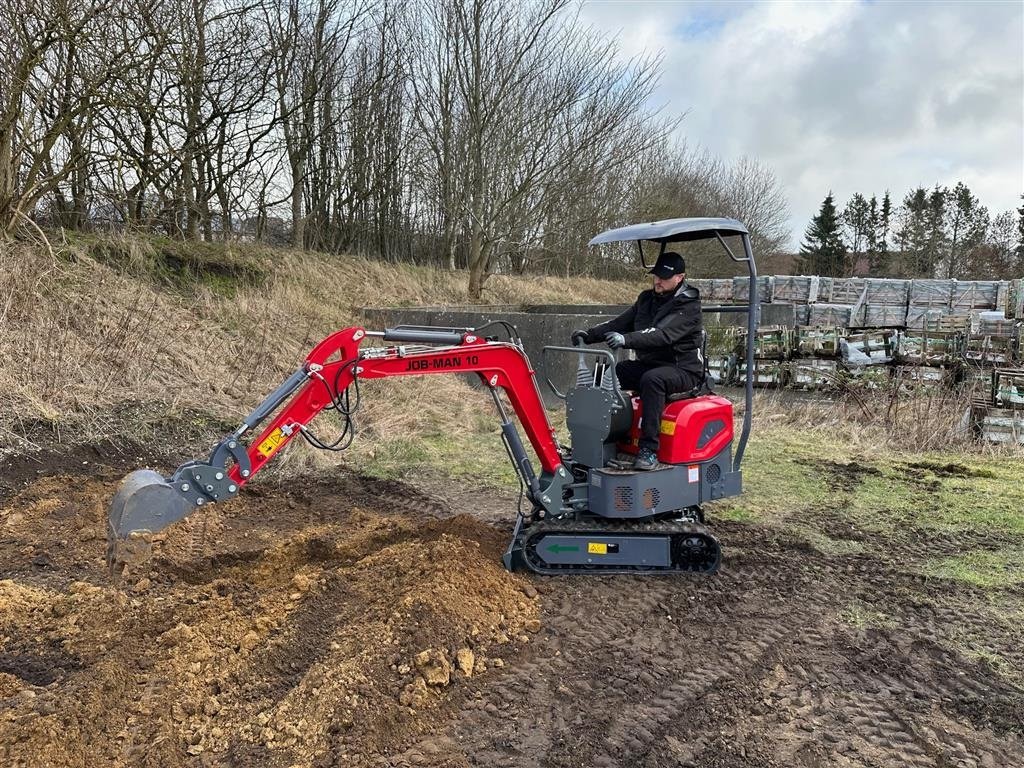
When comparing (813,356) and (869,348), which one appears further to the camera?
(813,356)

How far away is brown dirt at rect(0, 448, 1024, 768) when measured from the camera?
3125 mm

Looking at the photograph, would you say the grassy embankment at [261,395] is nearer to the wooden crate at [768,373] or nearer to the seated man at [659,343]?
the wooden crate at [768,373]

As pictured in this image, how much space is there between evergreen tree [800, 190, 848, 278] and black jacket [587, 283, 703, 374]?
2039 inches

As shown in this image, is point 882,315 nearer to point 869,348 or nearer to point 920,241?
point 869,348

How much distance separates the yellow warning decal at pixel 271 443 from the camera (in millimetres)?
3930

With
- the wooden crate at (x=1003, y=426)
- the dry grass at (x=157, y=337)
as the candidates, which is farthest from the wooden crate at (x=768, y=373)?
the dry grass at (x=157, y=337)

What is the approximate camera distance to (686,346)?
500 centimetres

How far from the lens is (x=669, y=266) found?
16.6ft

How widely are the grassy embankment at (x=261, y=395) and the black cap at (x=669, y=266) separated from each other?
2.44m

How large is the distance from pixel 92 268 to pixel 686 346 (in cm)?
852

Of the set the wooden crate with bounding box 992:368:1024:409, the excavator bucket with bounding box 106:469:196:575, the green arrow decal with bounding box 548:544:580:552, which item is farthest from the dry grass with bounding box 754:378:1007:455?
the excavator bucket with bounding box 106:469:196:575

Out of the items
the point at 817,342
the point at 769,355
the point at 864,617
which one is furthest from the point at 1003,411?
the point at 864,617

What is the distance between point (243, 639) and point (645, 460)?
260cm

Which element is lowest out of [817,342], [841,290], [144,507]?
[144,507]
